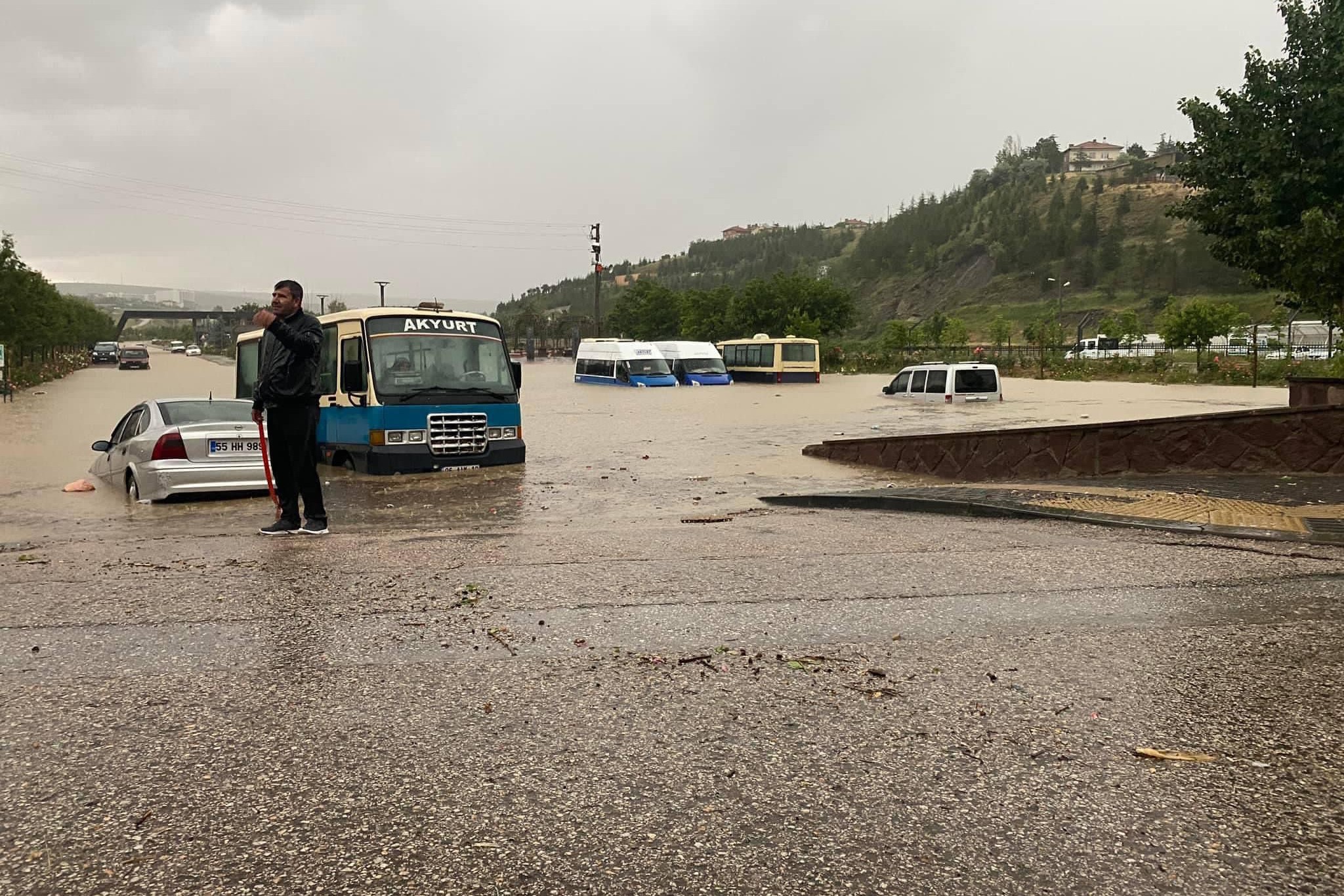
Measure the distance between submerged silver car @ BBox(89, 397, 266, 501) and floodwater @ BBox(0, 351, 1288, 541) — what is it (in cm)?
26

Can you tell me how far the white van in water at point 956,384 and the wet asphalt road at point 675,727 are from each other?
2806 cm

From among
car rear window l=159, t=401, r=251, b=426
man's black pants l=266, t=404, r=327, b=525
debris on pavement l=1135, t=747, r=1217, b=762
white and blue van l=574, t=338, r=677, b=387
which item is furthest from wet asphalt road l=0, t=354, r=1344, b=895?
white and blue van l=574, t=338, r=677, b=387

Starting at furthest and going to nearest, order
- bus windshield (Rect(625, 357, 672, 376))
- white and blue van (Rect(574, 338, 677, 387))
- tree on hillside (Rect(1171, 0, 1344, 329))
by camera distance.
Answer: bus windshield (Rect(625, 357, 672, 376)), white and blue van (Rect(574, 338, 677, 387)), tree on hillside (Rect(1171, 0, 1344, 329))

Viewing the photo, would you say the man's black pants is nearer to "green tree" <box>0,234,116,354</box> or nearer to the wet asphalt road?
the wet asphalt road

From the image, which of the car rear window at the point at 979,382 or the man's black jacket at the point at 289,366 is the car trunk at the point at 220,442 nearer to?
the man's black jacket at the point at 289,366

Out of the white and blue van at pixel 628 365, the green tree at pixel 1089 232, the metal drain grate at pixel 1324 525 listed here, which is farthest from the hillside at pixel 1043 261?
the metal drain grate at pixel 1324 525

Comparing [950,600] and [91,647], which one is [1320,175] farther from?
[91,647]

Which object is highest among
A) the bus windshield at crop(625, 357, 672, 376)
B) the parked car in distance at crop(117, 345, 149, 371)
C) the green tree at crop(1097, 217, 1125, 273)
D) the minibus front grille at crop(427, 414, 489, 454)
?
the green tree at crop(1097, 217, 1125, 273)

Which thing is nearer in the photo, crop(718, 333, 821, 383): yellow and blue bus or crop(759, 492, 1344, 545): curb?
crop(759, 492, 1344, 545): curb

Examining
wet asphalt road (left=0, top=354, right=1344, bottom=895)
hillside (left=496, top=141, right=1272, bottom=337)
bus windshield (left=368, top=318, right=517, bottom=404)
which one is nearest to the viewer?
wet asphalt road (left=0, top=354, right=1344, bottom=895)

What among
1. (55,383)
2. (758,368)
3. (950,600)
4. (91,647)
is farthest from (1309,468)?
(55,383)

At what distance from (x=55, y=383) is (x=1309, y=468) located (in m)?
54.1

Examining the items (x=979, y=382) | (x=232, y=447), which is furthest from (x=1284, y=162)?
(x=979, y=382)

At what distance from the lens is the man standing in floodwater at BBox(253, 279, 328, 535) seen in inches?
324
